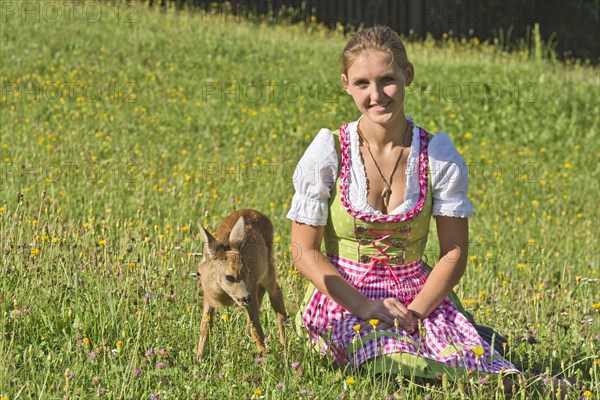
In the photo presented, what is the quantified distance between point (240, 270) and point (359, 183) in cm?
84

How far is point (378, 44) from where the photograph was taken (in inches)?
157

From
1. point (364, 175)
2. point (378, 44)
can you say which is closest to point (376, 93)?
point (378, 44)

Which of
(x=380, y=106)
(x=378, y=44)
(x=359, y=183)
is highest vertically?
(x=378, y=44)

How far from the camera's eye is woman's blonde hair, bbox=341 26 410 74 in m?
3.99

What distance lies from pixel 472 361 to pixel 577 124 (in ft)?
29.9

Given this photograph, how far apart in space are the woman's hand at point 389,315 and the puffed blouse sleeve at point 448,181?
0.56 metres

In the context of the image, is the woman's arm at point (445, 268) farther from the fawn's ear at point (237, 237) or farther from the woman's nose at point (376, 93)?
the fawn's ear at point (237, 237)

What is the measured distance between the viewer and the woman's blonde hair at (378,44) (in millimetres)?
3986

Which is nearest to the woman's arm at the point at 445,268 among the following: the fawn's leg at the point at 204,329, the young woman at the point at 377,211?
the young woman at the point at 377,211

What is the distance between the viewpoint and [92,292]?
4410 millimetres

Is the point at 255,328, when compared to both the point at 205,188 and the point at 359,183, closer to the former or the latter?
the point at 359,183

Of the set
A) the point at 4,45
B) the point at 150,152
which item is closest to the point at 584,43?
the point at 4,45

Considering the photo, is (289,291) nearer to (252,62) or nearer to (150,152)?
(150,152)

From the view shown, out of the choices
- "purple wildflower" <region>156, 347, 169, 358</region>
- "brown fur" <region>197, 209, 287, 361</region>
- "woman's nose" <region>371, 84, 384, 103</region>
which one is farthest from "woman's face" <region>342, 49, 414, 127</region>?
"purple wildflower" <region>156, 347, 169, 358</region>
